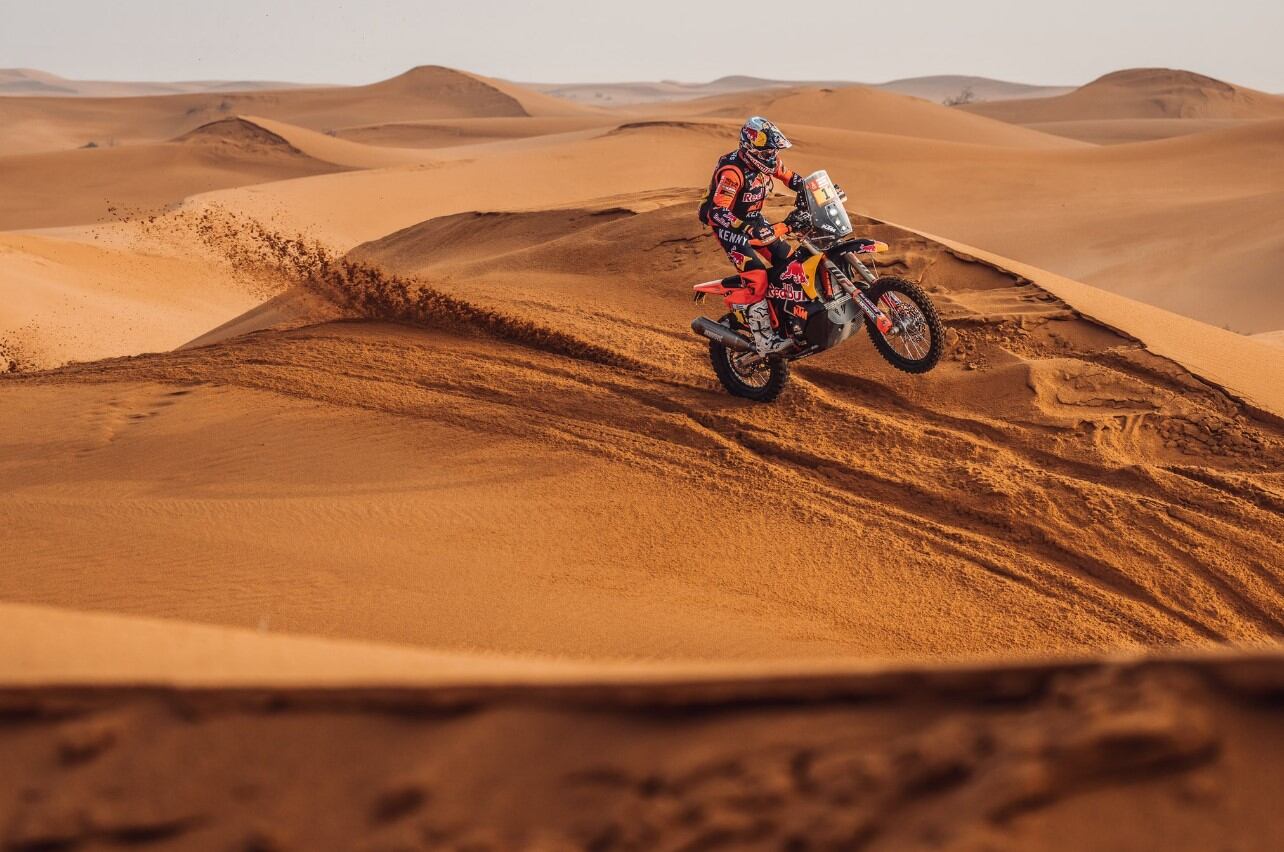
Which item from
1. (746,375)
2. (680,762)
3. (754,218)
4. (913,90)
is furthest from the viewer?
(913,90)

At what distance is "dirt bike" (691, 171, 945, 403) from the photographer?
23.0 ft

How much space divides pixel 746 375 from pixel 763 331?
360mm

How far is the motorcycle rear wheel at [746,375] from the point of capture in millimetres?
7324

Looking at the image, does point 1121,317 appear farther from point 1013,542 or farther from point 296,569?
point 296,569

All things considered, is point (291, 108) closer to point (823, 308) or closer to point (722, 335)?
point (722, 335)

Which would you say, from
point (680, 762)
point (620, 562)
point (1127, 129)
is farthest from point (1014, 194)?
point (1127, 129)

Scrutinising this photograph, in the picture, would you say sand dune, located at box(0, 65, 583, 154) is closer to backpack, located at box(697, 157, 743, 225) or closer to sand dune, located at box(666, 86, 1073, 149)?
sand dune, located at box(666, 86, 1073, 149)

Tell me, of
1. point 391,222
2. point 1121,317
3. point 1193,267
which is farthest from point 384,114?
point 1121,317

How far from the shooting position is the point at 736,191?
737cm

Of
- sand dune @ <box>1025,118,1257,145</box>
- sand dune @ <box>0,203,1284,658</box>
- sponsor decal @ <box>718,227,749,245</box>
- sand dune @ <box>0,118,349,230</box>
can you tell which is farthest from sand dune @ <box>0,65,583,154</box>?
sponsor decal @ <box>718,227,749,245</box>

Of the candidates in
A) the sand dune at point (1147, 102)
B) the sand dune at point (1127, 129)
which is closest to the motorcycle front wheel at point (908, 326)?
the sand dune at point (1127, 129)

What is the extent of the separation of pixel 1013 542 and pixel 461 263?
8.90m

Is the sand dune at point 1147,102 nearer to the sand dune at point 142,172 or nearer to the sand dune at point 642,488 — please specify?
the sand dune at point 142,172

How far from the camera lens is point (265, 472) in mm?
6574
